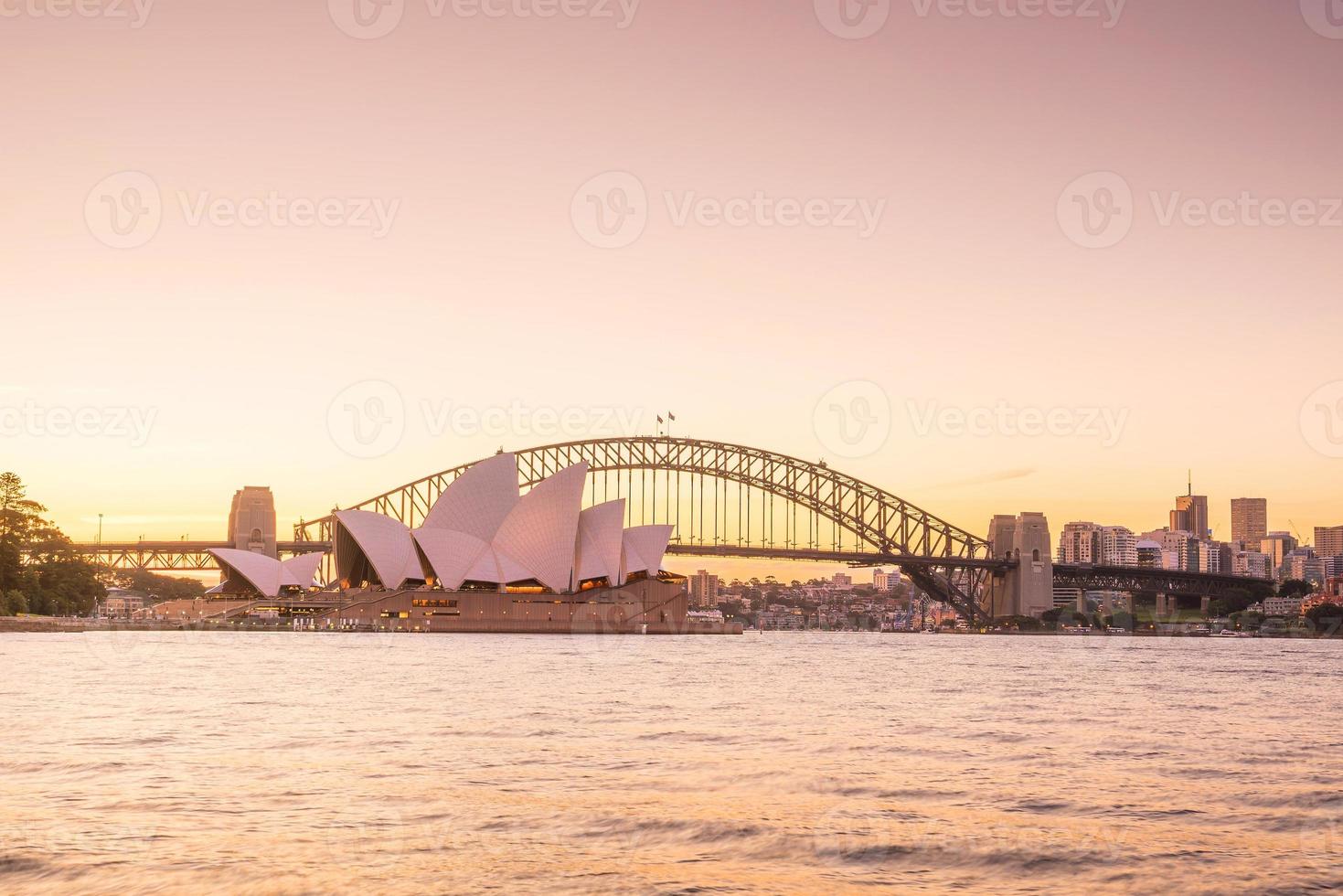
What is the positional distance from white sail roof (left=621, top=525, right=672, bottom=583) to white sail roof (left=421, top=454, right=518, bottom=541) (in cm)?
1403

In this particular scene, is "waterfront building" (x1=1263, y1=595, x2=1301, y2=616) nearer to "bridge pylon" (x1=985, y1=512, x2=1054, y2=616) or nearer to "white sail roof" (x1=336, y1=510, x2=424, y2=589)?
"bridge pylon" (x1=985, y1=512, x2=1054, y2=616)

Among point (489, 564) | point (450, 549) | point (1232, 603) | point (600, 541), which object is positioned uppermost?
point (600, 541)

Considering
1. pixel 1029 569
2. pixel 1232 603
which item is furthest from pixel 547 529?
pixel 1232 603

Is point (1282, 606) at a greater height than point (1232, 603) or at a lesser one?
lesser

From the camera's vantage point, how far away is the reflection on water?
13352 mm

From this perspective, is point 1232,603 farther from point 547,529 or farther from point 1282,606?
point 547,529

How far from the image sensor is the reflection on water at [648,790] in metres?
13.4

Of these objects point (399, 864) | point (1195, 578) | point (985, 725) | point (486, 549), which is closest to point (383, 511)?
point (486, 549)

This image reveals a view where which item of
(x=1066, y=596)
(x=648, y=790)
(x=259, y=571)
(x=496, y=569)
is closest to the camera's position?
(x=648, y=790)

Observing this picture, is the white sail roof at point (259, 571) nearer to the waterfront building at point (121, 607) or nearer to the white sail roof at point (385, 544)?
the waterfront building at point (121, 607)

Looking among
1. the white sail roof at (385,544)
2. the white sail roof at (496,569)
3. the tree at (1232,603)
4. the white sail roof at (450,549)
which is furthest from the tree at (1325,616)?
the white sail roof at (385,544)

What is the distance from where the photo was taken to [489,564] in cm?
10488

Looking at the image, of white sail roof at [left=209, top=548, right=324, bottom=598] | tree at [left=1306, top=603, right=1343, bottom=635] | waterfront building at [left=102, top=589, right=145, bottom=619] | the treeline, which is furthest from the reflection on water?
tree at [left=1306, top=603, right=1343, bottom=635]

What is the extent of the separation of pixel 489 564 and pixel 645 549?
1594 cm
